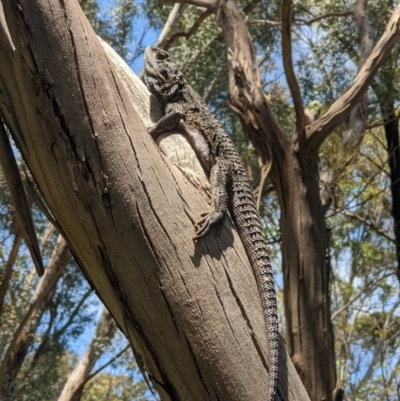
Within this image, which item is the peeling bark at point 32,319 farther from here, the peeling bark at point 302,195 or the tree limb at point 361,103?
the tree limb at point 361,103

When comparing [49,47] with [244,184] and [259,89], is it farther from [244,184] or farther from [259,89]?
[259,89]

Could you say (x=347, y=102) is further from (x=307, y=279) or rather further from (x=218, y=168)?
(x=218, y=168)

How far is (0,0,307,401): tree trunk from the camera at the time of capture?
2.61m

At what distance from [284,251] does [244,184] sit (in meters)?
1.87

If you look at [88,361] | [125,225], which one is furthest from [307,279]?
[88,361]

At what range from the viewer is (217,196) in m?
3.31

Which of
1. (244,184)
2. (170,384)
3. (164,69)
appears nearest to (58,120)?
(170,384)

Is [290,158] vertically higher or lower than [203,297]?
higher

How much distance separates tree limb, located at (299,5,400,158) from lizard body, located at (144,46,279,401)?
1.34 m

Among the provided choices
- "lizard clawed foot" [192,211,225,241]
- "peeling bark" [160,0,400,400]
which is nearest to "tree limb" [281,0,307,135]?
"peeling bark" [160,0,400,400]

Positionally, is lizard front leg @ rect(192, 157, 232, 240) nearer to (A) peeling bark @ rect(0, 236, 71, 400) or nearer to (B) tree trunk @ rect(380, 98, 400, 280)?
(A) peeling bark @ rect(0, 236, 71, 400)

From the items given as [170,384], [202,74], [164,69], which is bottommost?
[170,384]

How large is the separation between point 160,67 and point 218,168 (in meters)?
1.41

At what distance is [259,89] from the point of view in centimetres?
567
